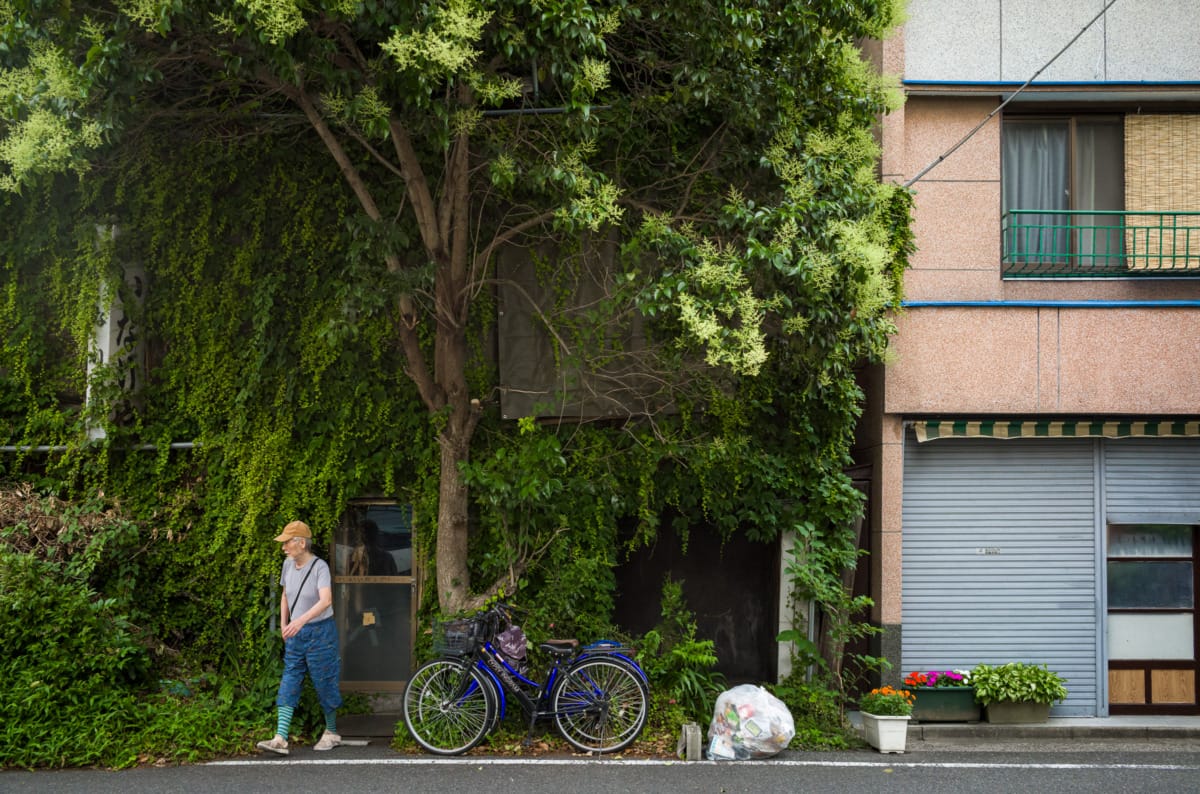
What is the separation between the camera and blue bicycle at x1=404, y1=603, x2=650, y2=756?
863 cm

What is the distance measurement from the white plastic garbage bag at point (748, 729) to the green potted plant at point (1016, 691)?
248 centimetres

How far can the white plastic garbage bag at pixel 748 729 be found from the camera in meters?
8.59

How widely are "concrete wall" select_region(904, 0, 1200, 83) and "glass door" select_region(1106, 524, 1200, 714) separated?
482 centimetres

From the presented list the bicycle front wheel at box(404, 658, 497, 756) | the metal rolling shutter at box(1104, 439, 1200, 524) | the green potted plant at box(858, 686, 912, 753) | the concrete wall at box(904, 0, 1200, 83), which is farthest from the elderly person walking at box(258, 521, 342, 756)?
the metal rolling shutter at box(1104, 439, 1200, 524)

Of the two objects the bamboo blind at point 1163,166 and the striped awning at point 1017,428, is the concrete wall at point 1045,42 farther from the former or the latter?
the striped awning at point 1017,428

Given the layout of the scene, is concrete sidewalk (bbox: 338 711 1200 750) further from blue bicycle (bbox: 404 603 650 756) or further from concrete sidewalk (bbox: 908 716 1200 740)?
blue bicycle (bbox: 404 603 650 756)

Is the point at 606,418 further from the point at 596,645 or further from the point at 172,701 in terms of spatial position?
the point at 172,701

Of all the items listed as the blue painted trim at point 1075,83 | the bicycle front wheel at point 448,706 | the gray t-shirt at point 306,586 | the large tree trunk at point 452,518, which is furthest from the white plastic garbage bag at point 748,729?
the blue painted trim at point 1075,83

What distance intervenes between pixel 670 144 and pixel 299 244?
153 inches

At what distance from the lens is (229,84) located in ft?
29.8

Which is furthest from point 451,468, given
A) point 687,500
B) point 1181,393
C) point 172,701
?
point 1181,393

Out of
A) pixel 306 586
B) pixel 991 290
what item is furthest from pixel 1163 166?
pixel 306 586

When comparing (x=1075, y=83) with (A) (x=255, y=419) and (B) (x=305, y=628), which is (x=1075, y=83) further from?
(B) (x=305, y=628)

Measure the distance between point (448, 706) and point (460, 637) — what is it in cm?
60
